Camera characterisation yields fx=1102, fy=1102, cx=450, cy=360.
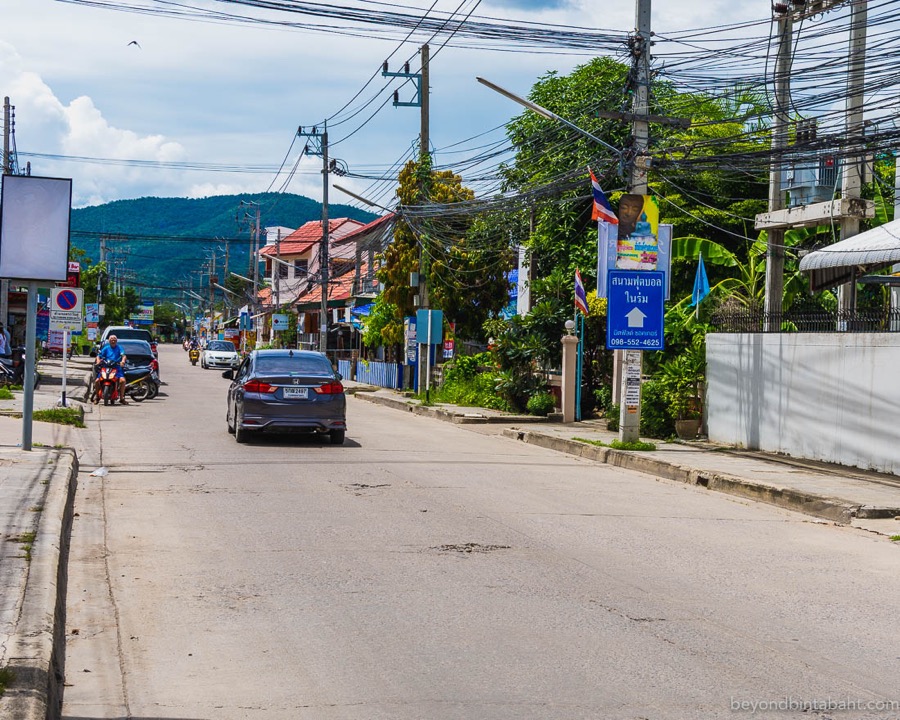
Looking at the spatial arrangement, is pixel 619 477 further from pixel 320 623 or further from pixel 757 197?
pixel 757 197

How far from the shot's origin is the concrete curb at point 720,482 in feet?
41.7

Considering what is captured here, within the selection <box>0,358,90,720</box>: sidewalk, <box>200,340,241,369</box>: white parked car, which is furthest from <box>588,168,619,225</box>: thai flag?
<box>200,340,241,369</box>: white parked car

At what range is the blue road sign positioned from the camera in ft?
63.0

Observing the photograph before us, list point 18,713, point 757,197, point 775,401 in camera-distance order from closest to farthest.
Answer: point 18,713 < point 775,401 < point 757,197

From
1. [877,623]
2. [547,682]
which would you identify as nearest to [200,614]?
[547,682]

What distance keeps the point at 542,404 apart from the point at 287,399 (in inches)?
395

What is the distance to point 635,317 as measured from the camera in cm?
1922

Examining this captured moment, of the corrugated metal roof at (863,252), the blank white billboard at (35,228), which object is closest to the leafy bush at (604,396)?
→ the corrugated metal roof at (863,252)

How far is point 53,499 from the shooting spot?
35.7 ft

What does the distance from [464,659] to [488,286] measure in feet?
111

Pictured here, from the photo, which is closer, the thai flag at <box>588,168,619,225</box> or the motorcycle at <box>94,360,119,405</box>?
the thai flag at <box>588,168,619,225</box>

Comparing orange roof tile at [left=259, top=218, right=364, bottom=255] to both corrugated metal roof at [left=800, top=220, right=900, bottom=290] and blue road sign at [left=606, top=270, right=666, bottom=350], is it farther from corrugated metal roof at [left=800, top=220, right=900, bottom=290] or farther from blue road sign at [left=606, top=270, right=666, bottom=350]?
corrugated metal roof at [left=800, top=220, right=900, bottom=290]

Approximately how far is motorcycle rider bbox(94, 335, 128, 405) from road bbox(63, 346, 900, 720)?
1420cm

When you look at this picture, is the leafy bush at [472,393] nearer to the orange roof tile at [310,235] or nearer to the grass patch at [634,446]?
the grass patch at [634,446]
